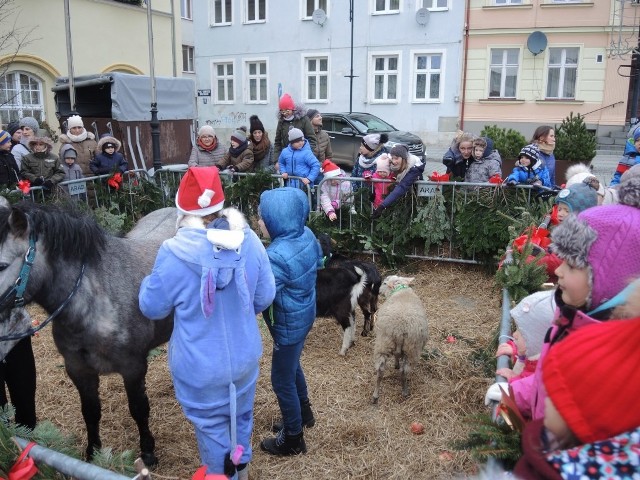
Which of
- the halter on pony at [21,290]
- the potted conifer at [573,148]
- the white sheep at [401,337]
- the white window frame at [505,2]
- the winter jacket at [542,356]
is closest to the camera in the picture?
the winter jacket at [542,356]

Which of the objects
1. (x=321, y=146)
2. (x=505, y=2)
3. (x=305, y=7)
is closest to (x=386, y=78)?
(x=305, y=7)

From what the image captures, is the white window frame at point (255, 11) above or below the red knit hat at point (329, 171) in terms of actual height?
above

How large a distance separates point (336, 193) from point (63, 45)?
14.8m

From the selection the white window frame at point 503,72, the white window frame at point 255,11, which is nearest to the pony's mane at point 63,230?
the white window frame at point 503,72

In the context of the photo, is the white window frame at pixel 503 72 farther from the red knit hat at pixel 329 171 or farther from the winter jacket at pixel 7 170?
the winter jacket at pixel 7 170

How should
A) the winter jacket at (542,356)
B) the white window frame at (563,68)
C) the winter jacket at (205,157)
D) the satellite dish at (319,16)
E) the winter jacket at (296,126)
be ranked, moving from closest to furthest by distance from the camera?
the winter jacket at (542,356), the winter jacket at (205,157), the winter jacket at (296,126), the white window frame at (563,68), the satellite dish at (319,16)

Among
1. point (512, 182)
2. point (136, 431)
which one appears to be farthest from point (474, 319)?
point (136, 431)

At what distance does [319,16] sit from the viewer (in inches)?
1021

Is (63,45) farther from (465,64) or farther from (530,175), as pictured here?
(530,175)

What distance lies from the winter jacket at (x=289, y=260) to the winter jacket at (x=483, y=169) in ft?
14.8

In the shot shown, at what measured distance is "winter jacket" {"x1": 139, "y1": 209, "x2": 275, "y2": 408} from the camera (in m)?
2.53

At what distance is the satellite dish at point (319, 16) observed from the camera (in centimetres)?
2586

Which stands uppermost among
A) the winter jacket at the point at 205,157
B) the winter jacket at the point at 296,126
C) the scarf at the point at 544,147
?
the winter jacket at the point at 296,126

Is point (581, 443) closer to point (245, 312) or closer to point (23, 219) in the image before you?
point (245, 312)
